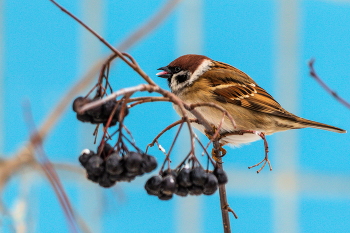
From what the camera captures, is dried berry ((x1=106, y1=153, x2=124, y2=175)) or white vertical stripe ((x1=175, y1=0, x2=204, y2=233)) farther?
white vertical stripe ((x1=175, y1=0, x2=204, y2=233))

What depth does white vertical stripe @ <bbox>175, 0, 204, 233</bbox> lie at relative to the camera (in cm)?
472

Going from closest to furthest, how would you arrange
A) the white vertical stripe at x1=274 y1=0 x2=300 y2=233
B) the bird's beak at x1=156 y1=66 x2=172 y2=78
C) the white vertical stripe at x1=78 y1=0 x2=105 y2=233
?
the bird's beak at x1=156 y1=66 x2=172 y2=78, the white vertical stripe at x1=78 y1=0 x2=105 y2=233, the white vertical stripe at x1=274 y1=0 x2=300 y2=233

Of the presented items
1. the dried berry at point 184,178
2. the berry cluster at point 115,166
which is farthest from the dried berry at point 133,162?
the dried berry at point 184,178

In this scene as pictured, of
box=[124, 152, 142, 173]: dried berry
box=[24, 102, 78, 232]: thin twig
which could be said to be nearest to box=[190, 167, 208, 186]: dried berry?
box=[124, 152, 142, 173]: dried berry

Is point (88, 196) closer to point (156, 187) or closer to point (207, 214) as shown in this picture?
point (207, 214)

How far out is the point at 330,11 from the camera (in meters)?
4.94

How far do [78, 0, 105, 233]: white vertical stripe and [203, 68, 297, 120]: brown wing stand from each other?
219 cm

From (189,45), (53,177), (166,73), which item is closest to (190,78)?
(166,73)

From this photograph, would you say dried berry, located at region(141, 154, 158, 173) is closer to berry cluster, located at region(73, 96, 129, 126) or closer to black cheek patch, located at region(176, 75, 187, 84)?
berry cluster, located at region(73, 96, 129, 126)

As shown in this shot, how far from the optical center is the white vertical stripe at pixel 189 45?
472 cm

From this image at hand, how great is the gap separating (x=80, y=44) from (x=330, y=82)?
2145 millimetres

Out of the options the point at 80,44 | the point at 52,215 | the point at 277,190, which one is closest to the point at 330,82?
the point at 277,190

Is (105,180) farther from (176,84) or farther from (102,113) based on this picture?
(176,84)

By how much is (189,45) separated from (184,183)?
358 centimetres
